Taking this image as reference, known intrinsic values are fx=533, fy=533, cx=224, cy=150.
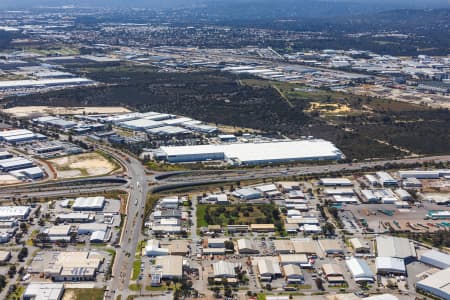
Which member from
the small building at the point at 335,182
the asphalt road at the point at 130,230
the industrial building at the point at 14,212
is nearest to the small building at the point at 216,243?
the asphalt road at the point at 130,230

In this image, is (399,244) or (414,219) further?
(414,219)

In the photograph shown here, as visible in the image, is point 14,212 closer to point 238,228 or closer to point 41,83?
point 238,228

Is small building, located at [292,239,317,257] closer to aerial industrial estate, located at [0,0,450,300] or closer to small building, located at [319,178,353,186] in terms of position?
aerial industrial estate, located at [0,0,450,300]

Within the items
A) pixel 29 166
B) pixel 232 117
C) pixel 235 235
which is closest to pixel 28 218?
pixel 29 166

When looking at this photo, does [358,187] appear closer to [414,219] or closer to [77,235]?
[414,219]

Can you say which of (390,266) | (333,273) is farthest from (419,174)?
(333,273)

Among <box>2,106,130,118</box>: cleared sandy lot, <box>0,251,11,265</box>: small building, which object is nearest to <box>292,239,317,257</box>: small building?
<box>0,251,11,265</box>: small building
